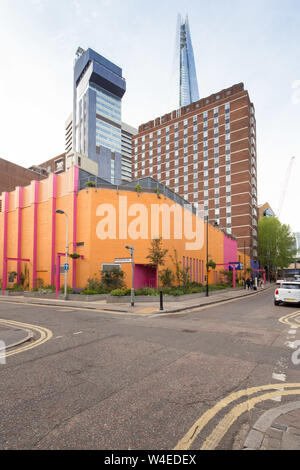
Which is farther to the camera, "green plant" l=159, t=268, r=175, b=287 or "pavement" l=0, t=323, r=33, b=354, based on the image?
"green plant" l=159, t=268, r=175, b=287

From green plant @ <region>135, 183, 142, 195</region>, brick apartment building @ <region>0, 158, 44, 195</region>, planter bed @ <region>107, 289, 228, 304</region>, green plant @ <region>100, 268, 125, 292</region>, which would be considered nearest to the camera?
planter bed @ <region>107, 289, 228, 304</region>

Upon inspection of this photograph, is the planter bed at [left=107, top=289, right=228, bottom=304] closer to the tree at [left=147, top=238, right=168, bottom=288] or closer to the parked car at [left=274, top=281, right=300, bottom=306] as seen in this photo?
the tree at [left=147, top=238, right=168, bottom=288]

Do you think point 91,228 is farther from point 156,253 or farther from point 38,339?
point 38,339

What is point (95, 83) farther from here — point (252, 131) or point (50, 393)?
point (50, 393)

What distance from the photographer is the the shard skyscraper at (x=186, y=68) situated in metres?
161

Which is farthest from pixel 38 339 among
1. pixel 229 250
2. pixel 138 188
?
pixel 229 250

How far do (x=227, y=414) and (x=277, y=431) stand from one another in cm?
65

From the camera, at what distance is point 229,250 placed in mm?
49375

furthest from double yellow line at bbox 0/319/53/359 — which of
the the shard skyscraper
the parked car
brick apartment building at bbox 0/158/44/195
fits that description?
the the shard skyscraper

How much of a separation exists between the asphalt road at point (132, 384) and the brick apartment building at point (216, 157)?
195 ft

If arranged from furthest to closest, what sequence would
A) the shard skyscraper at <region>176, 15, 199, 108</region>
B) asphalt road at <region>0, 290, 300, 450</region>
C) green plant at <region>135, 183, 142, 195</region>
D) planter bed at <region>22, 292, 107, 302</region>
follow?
the shard skyscraper at <region>176, 15, 199, 108</region>, green plant at <region>135, 183, 142, 195</region>, planter bed at <region>22, 292, 107, 302</region>, asphalt road at <region>0, 290, 300, 450</region>

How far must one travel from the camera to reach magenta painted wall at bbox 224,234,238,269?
46.8m

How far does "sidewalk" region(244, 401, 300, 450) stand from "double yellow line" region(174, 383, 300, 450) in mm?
293

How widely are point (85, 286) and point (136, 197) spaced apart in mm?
9805
